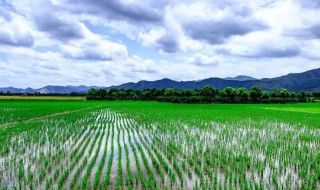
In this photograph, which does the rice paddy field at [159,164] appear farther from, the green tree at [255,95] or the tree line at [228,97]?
the green tree at [255,95]

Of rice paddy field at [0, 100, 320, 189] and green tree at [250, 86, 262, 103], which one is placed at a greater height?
green tree at [250, 86, 262, 103]

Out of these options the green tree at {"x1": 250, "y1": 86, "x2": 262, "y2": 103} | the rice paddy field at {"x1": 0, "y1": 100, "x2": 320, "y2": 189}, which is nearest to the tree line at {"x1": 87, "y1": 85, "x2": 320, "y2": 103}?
the green tree at {"x1": 250, "y1": 86, "x2": 262, "y2": 103}

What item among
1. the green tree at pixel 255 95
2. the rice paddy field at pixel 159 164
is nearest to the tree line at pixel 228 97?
the green tree at pixel 255 95

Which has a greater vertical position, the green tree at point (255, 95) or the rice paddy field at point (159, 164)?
the green tree at point (255, 95)

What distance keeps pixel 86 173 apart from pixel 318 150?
11.1m

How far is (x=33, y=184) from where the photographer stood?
7.93 meters

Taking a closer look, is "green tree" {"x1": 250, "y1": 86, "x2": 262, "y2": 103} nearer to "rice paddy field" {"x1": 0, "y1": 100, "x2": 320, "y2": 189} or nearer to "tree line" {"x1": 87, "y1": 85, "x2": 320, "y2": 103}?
"tree line" {"x1": 87, "y1": 85, "x2": 320, "y2": 103}

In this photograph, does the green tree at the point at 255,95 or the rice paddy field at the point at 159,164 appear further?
the green tree at the point at 255,95

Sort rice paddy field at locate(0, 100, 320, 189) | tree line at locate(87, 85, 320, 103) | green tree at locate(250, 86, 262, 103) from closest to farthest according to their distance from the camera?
rice paddy field at locate(0, 100, 320, 189) < tree line at locate(87, 85, 320, 103) < green tree at locate(250, 86, 262, 103)

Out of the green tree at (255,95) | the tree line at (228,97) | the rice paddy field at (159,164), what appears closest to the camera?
the rice paddy field at (159,164)

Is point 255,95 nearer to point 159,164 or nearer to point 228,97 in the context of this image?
point 228,97

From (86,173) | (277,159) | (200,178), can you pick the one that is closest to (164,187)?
(200,178)

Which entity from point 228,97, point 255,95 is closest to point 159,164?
point 228,97

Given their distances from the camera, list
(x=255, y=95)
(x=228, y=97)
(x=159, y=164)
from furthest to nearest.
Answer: (x=255, y=95) → (x=228, y=97) → (x=159, y=164)
